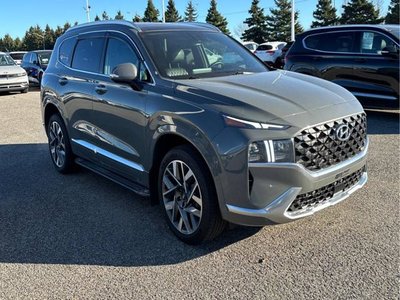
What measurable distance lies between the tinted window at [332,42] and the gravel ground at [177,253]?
15.6 feet

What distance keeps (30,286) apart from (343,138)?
269cm

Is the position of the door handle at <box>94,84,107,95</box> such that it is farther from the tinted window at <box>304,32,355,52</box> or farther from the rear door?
the tinted window at <box>304,32,355,52</box>

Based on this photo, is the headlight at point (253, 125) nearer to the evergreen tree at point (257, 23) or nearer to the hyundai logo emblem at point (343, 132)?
the hyundai logo emblem at point (343, 132)

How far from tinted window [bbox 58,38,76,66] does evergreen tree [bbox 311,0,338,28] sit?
51.1 meters

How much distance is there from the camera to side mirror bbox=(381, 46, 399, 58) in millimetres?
8273

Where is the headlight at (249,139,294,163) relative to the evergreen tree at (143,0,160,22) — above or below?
below

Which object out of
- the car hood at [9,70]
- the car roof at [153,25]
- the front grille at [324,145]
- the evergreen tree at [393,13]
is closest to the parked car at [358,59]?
the car roof at [153,25]

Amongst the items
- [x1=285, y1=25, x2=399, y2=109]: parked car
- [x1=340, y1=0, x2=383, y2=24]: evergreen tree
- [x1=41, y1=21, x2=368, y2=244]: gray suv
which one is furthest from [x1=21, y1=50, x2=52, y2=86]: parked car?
[x1=340, y1=0, x2=383, y2=24]: evergreen tree

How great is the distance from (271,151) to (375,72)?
633cm

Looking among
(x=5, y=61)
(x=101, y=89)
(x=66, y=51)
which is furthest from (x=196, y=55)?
(x=5, y=61)

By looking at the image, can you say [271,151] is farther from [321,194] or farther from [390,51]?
[390,51]

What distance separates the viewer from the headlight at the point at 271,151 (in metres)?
3.14

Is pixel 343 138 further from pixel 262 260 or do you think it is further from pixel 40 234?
pixel 40 234

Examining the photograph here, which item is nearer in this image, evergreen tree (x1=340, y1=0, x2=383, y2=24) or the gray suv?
the gray suv
